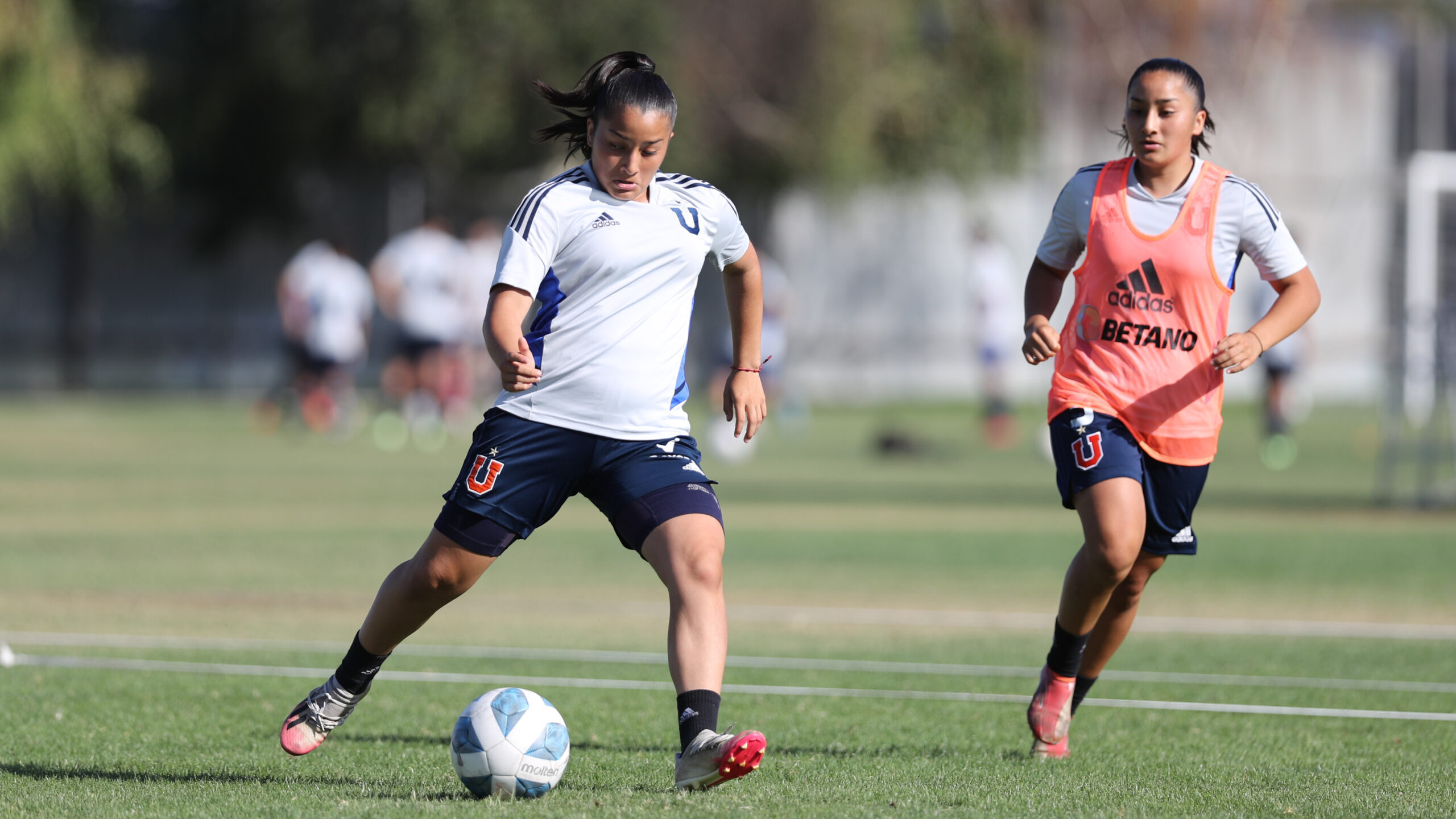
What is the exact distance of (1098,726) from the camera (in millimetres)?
6668

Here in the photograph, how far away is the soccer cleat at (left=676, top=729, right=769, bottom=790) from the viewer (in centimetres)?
490

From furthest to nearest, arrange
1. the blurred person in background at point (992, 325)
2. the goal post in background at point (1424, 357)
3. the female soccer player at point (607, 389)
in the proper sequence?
the blurred person in background at point (992, 325) < the goal post in background at point (1424, 357) < the female soccer player at point (607, 389)

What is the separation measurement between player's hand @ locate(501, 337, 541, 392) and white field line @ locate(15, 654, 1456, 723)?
2606mm

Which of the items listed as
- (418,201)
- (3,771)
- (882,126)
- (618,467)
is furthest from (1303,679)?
(418,201)

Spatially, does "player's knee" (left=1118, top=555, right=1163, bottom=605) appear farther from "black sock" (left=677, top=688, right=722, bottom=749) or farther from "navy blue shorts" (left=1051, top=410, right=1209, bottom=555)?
"black sock" (left=677, top=688, right=722, bottom=749)

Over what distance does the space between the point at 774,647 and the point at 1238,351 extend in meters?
3.58

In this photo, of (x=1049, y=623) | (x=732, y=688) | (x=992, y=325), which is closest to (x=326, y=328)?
(x=992, y=325)

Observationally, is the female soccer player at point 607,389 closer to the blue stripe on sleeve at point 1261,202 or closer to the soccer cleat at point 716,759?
the soccer cleat at point 716,759

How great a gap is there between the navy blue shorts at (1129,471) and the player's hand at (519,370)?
1.84 metres

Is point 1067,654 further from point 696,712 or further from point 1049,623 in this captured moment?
point 1049,623

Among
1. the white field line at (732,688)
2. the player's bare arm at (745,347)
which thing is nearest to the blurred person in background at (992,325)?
the white field line at (732,688)

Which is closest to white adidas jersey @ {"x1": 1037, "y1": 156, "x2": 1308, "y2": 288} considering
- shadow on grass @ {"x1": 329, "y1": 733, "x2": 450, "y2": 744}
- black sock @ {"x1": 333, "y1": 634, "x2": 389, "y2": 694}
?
black sock @ {"x1": 333, "y1": 634, "x2": 389, "y2": 694}

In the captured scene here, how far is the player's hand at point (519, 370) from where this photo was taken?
5133 millimetres

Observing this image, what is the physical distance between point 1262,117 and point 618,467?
37.2m
